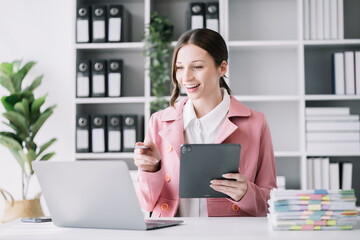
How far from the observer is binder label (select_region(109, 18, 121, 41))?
11.2 ft

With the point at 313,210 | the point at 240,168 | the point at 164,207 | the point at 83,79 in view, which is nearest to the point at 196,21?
the point at 83,79

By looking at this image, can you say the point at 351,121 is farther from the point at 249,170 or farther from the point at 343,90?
the point at 249,170

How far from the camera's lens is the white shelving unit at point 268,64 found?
3.57 metres

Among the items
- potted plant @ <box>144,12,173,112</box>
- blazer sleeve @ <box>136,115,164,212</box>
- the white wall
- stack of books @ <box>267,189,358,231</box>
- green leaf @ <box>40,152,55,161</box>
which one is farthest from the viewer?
the white wall

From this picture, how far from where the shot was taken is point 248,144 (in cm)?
186

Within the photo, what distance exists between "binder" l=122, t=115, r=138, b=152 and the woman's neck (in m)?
1.42

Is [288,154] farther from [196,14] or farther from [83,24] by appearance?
[83,24]

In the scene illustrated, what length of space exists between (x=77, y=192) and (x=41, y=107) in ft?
8.70

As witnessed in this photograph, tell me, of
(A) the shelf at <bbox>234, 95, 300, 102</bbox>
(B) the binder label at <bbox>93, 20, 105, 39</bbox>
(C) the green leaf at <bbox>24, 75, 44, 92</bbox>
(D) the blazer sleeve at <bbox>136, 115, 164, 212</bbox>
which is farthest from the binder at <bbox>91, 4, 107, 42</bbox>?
(D) the blazer sleeve at <bbox>136, 115, 164, 212</bbox>

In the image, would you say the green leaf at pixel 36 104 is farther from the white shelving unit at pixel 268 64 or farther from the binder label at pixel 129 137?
the binder label at pixel 129 137

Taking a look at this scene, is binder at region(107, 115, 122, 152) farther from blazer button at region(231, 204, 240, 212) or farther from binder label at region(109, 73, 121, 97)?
blazer button at region(231, 204, 240, 212)

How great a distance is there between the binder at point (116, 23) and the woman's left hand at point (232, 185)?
2147mm

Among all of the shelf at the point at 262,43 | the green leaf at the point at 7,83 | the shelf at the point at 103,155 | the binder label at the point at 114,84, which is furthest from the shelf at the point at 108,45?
the shelf at the point at 103,155

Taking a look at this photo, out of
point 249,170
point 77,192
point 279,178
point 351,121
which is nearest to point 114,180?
point 77,192
